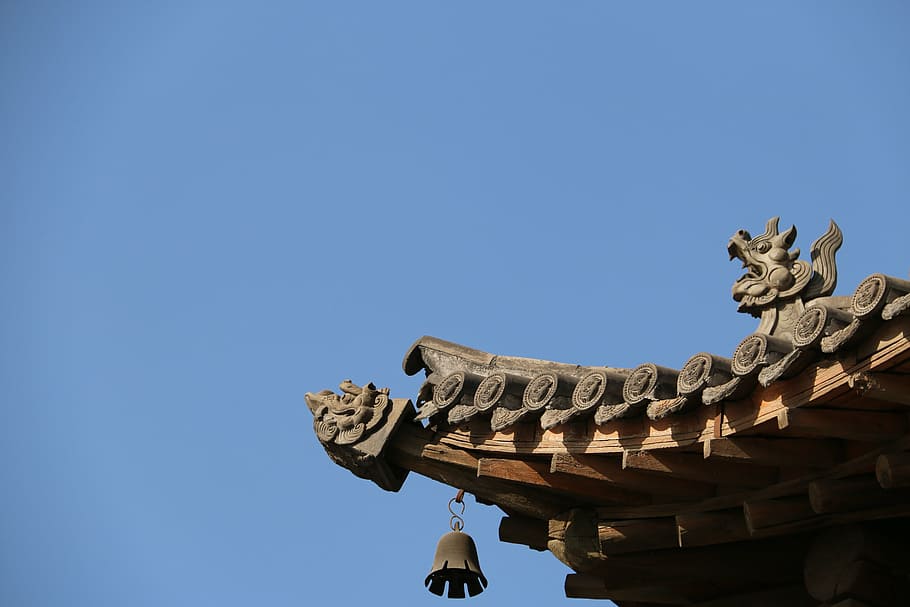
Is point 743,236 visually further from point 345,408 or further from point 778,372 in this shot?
point 345,408

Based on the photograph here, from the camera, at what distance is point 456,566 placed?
8188 mm

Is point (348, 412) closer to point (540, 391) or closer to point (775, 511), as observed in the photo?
point (540, 391)

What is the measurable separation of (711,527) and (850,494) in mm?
868

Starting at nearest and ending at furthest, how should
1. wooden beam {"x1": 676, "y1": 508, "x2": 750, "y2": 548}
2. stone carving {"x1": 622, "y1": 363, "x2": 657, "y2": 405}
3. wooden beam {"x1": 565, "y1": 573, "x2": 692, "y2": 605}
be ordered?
stone carving {"x1": 622, "y1": 363, "x2": 657, "y2": 405}, wooden beam {"x1": 676, "y1": 508, "x2": 750, "y2": 548}, wooden beam {"x1": 565, "y1": 573, "x2": 692, "y2": 605}

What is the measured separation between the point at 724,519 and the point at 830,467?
77 centimetres

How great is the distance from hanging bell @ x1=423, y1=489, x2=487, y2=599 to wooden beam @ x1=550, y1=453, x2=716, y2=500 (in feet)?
4.57

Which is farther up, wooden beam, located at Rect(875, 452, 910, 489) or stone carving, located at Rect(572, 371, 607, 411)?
stone carving, located at Rect(572, 371, 607, 411)

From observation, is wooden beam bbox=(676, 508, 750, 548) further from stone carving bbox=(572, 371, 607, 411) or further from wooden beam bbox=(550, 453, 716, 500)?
stone carving bbox=(572, 371, 607, 411)

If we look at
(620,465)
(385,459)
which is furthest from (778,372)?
(385,459)

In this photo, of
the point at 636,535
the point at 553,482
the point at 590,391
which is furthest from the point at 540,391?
the point at 636,535

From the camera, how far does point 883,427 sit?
585 cm

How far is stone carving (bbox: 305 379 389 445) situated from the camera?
309 inches

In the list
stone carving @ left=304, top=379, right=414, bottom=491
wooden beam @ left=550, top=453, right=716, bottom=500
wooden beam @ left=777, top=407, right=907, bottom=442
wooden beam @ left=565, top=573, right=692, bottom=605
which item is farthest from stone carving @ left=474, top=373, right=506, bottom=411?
wooden beam @ left=777, top=407, right=907, bottom=442

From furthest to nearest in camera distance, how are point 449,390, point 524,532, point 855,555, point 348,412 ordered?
point 348,412 → point 524,532 → point 449,390 → point 855,555
